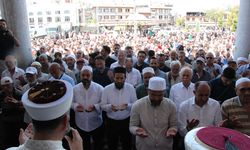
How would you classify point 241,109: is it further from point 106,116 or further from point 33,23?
point 33,23

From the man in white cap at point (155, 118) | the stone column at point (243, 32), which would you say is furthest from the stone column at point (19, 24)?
the stone column at point (243, 32)

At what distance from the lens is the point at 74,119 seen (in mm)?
5336

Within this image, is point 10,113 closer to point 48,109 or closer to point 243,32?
point 48,109

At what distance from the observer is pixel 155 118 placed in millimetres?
4121

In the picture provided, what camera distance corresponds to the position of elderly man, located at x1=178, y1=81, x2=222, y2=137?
4082 mm

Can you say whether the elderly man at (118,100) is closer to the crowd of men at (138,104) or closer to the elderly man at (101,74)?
the crowd of men at (138,104)

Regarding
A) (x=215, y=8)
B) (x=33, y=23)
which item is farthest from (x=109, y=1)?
(x=215, y=8)

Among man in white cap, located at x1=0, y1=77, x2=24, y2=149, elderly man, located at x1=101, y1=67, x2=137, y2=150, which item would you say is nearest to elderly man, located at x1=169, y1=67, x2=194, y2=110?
elderly man, located at x1=101, y1=67, x2=137, y2=150

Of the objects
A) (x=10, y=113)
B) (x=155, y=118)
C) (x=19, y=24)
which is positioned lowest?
(x=10, y=113)

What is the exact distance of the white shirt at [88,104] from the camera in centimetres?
509

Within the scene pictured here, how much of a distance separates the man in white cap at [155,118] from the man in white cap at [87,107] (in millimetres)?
1156

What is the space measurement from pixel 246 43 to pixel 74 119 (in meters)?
6.61

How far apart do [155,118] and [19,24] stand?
5.66 metres

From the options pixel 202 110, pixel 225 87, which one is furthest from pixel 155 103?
pixel 225 87
